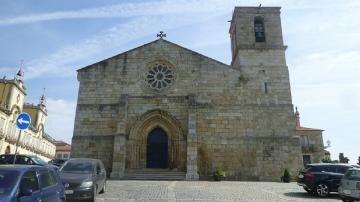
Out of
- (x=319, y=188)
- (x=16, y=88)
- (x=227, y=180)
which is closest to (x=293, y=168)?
(x=227, y=180)

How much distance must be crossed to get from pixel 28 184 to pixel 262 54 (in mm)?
18527

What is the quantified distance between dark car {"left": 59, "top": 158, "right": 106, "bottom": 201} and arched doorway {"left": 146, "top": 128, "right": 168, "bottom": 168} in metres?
8.32

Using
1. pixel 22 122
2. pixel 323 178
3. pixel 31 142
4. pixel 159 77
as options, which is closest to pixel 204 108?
pixel 159 77

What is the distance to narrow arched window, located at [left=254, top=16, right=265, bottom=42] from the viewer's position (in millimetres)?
21763

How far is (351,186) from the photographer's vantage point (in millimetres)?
9273

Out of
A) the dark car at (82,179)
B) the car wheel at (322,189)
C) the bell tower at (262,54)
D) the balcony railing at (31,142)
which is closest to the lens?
the dark car at (82,179)

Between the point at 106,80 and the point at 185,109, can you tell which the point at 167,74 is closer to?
the point at 185,109

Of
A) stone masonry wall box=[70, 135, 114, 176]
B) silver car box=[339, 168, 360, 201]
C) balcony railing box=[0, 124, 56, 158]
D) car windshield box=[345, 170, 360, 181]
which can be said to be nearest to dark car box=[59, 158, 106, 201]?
silver car box=[339, 168, 360, 201]

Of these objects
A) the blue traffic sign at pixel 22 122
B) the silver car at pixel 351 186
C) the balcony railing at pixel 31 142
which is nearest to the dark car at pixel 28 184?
the blue traffic sign at pixel 22 122

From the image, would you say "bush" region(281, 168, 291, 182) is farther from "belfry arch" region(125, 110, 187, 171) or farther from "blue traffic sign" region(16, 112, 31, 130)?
"blue traffic sign" region(16, 112, 31, 130)

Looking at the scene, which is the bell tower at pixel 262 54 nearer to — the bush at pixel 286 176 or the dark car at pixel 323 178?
the bush at pixel 286 176

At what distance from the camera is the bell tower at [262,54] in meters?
19.9

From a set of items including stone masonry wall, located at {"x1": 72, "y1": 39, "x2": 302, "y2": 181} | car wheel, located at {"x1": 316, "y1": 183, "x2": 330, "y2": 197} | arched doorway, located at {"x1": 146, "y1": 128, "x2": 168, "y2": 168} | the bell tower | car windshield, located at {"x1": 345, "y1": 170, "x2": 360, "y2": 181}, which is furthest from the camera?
the bell tower

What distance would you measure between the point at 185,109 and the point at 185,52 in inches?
165
